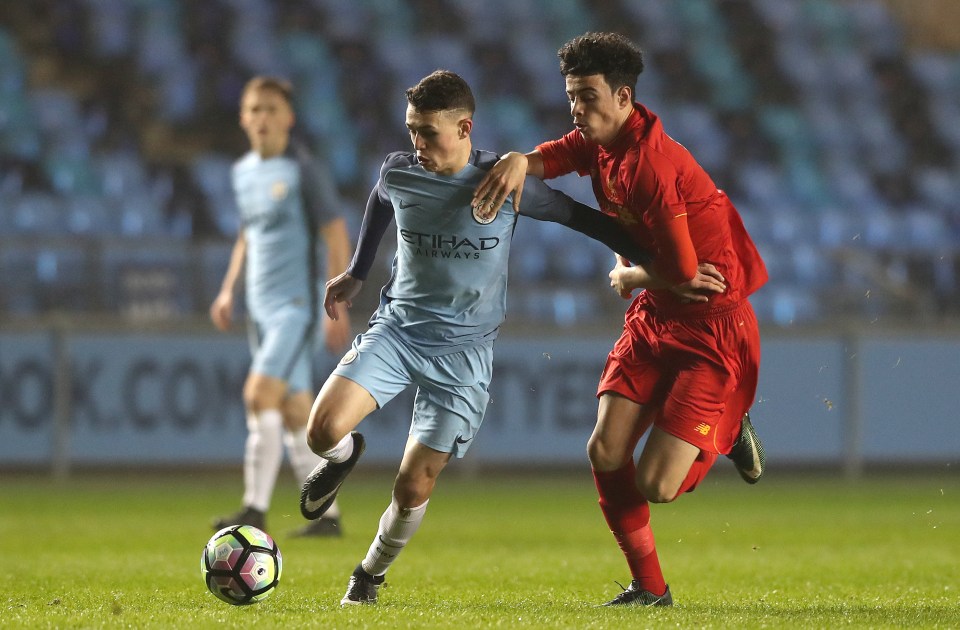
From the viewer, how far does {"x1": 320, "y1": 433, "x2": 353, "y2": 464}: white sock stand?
16.2 ft

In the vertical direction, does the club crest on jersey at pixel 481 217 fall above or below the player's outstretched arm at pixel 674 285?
above

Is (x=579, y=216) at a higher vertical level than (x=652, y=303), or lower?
higher

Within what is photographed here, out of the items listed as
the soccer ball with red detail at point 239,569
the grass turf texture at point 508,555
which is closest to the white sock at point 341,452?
the soccer ball with red detail at point 239,569

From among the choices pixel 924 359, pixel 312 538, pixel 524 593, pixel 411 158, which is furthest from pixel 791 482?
pixel 411 158

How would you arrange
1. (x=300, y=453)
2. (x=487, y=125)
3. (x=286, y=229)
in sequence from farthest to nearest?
(x=487, y=125), (x=300, y=453), (x=286, y=229)

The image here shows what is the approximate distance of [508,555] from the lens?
23.4 feet

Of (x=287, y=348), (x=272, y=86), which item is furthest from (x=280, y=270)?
(x=272, y=86)

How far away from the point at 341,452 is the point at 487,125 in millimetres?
12004

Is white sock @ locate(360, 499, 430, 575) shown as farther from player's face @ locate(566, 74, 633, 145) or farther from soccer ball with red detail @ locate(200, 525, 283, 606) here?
player's face @ locate(566, 74, 633, 145)

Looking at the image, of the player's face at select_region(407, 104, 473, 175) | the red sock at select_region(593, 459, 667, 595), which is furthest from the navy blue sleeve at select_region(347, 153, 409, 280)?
the red sock at select_region(593, 459, 667, 595)

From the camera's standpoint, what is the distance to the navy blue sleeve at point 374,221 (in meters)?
5.11

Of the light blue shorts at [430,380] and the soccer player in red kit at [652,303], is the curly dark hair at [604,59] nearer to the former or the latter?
the soccer player in red kit at [652,303]

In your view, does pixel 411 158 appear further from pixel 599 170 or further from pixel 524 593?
pixel 524 593

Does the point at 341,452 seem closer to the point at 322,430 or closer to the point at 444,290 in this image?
the point at 322,430
